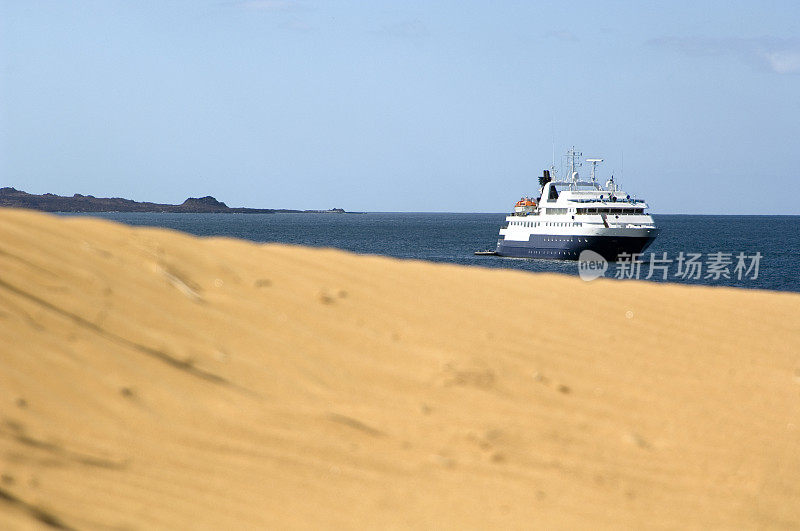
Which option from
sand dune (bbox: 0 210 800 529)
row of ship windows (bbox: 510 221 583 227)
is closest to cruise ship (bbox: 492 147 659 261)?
row of ship windows (bbox: 510 221 583 227)

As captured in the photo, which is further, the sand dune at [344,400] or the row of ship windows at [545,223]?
the row of ship windows at [545,223]

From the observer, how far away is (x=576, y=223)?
2394 inches

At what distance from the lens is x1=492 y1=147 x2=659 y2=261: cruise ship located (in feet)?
195

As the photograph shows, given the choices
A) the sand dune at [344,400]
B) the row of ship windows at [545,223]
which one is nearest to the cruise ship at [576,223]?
the row of ship windows at [545,223]

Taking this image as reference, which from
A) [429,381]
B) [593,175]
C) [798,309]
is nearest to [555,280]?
[798,309]

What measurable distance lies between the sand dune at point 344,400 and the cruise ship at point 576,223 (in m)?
52.2

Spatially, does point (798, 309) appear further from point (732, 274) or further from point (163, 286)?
point (732, 274)

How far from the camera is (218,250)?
7992 mm

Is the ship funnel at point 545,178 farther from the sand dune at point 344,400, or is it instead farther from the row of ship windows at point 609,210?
the sand dune at point 344,400

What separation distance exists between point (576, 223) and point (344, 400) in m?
56.5

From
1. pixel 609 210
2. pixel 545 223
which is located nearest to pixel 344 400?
pixel 609 210

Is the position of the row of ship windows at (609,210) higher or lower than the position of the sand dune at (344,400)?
higher

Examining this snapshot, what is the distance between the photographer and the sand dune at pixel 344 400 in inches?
178

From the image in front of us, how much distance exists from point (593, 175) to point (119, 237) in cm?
6404
